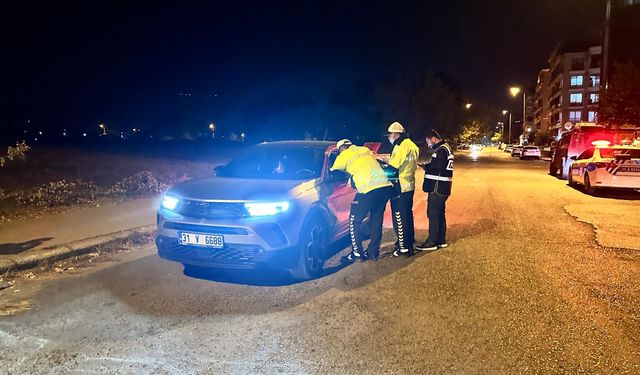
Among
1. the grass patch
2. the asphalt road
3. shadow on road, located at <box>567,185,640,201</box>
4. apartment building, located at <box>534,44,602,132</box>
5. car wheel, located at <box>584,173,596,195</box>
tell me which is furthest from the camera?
apartment building, located at <box>534,44,602,132</box>

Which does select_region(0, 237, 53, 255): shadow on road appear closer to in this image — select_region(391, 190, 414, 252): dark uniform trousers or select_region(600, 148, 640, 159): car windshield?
select_region(391, 190, 414, 252): dark uniform trousers

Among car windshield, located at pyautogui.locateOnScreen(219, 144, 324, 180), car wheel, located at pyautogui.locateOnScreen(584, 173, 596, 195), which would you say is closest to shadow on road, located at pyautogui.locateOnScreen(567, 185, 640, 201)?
car wheel, located at pyautogui.locateOnScreen(584, 173, 596, 195)

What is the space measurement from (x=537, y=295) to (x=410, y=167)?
2.41 m

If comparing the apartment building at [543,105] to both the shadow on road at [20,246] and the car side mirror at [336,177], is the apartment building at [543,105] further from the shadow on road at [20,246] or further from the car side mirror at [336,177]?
the shadow on road at [20,246]

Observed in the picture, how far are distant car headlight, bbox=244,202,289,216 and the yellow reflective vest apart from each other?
2144 mm

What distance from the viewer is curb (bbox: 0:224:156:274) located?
6.62 metres

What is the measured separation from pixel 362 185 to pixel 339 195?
47cm

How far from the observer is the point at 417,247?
7.61 metres

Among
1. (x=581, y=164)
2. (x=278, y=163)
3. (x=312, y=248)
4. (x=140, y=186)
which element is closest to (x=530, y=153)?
(x=581, y=164)

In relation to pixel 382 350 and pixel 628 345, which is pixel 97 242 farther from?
pixel 628 345

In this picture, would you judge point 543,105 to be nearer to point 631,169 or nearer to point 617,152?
point 617,152

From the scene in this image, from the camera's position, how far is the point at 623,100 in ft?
94.3

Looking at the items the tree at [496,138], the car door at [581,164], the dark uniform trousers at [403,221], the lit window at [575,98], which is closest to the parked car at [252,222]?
the dark uniform trousers at [403,221]

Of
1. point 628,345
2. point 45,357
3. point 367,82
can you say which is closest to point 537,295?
point 628,345
